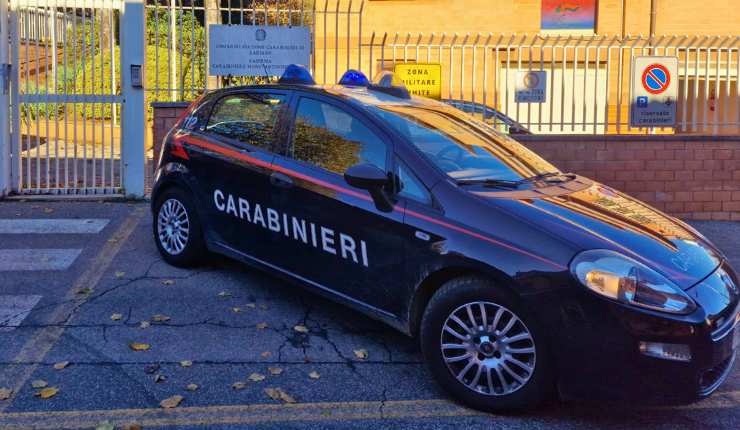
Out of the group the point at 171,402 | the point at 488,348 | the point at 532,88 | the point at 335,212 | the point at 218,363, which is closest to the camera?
the point at 488,348

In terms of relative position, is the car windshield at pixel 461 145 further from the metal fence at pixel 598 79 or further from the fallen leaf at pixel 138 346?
the metal fence at pixel 598 79

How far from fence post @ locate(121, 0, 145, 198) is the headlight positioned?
6786 mm

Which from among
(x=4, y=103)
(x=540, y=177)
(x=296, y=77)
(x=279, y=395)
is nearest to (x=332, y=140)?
(x=296, y=77)

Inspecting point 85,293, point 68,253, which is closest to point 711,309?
point 85,293

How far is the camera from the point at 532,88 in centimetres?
995

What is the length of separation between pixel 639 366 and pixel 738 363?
1.68m

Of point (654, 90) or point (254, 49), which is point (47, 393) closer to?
point (254, 49)

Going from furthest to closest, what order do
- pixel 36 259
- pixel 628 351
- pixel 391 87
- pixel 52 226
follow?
pixel 52 226 < pixel 36 259 < pixel 391 87 < pixel 628 351

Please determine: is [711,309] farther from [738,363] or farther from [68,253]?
[68,253]

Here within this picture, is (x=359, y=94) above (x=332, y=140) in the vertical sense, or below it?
above

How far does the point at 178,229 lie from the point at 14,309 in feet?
4.51

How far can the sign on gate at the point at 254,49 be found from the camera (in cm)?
974

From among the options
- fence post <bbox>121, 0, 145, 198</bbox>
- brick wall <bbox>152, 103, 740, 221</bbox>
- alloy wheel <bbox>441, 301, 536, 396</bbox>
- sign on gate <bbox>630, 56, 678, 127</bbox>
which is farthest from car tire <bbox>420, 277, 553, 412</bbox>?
sign on gate <bbox>630, 56, 678, 127</bbox>

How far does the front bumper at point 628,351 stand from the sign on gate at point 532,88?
6.12 m
